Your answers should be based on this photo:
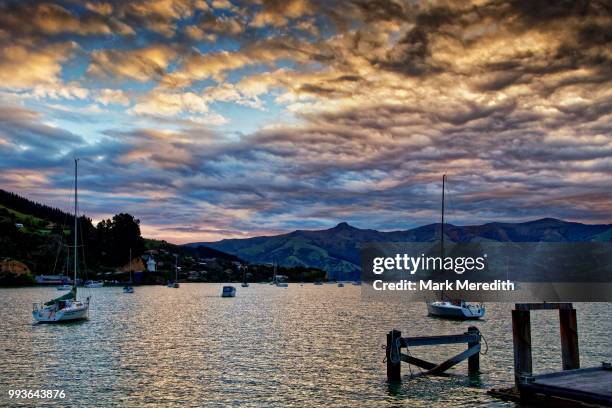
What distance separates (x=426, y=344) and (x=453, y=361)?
2.88 m

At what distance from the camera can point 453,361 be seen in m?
32.7

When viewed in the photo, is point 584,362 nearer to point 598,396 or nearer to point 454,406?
point 454,406

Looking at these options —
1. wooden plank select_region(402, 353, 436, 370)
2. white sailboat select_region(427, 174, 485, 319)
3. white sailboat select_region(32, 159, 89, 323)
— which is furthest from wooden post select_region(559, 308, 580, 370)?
white sailboat select_region(32, 159, 89, 323)

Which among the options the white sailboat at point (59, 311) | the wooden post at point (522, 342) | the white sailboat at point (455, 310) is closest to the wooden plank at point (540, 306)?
the wooden post at point (522, 342)

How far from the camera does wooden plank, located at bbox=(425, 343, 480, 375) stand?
3256 cm

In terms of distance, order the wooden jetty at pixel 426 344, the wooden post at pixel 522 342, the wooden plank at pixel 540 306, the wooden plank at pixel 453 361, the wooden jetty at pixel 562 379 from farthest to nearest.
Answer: the wooden plank at pixel 453 361 → the wooden jetty at pixel 426 344 → the wooden plank at pixel 540 306 → the wooden post at pixel 522 342 → the wooden jetty at pixel 562 379

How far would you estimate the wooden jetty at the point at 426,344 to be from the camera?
31.1m

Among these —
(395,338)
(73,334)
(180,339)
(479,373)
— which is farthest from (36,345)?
(479,373)

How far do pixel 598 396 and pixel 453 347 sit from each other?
100ft

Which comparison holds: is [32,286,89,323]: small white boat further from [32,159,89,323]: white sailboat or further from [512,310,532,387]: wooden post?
[512,310,532,387]: wooden post

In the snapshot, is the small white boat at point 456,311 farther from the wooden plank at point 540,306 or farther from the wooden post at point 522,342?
the wooden post at point 522,342

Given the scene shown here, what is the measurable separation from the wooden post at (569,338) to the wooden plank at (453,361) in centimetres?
628

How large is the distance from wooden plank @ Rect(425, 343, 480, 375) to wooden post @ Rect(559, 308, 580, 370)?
6.28 metres

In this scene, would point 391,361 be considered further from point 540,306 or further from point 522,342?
point 540,306
